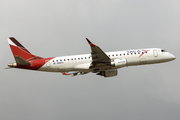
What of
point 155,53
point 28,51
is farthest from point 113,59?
point 28,51

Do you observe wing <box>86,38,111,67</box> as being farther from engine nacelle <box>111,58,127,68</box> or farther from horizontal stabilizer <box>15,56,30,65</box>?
horizontal stabilizer <box>15,56,30,65</box>

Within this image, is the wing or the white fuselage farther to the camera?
the white fuselage

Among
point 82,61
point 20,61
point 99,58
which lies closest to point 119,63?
point 99,58

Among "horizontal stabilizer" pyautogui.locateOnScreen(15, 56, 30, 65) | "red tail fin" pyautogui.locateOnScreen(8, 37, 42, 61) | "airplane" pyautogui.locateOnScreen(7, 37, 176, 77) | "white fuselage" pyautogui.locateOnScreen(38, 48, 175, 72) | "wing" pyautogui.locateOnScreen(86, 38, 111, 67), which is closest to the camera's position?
"horizontal stabilizer" pyautogui.locateOnScreen(15, 56, 30, 65)

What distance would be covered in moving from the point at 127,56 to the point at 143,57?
3.58m

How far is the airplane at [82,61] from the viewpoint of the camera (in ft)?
189

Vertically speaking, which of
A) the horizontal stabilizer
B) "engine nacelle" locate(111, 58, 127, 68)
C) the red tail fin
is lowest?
"engine nacelle" locate(111, 58, 127, 68)

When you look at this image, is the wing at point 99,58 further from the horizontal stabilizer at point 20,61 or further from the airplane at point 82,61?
the horizontal stabilizer at point 20,61

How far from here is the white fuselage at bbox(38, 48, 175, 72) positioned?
5900 cm

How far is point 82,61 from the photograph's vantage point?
5941cm

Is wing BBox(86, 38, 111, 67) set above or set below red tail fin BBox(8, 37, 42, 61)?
below

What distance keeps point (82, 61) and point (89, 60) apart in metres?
1.45

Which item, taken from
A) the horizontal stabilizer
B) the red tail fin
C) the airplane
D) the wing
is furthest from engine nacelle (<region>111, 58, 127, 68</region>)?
the horizontal stabilizer

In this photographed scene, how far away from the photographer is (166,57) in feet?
207
